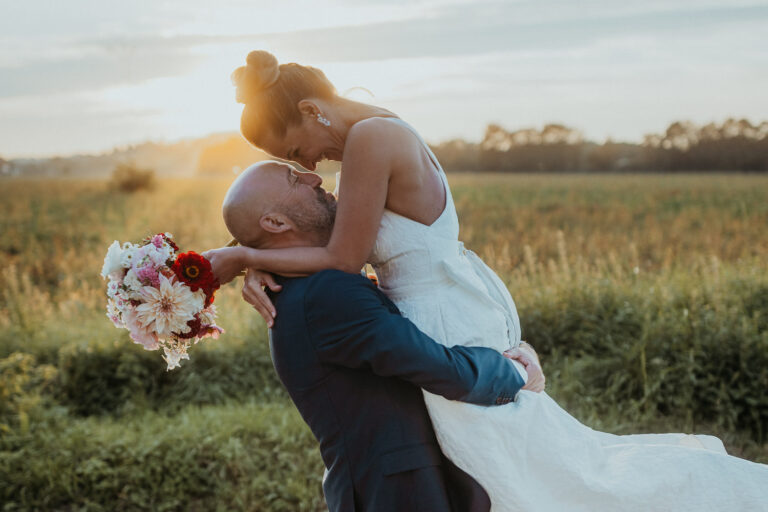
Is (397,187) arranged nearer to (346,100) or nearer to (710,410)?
(346,100)

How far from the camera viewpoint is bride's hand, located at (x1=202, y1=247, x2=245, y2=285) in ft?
7.45

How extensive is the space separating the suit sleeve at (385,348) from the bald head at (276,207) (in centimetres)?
26

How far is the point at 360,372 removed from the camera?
2.15 m

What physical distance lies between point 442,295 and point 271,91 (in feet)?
2.95

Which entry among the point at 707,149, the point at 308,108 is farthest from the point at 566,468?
the point at 707,149

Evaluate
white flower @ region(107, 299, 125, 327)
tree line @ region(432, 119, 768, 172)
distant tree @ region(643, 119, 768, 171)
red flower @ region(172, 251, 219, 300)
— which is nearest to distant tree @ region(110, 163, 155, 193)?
tree line @ region(432, 119, 768, 172)

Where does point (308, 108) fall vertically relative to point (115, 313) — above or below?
above

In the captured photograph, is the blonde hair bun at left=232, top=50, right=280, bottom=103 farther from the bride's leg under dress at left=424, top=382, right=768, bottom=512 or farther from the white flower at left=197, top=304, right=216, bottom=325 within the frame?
the bride's leg under dress at left=424, top=382, right=768, bottom=512

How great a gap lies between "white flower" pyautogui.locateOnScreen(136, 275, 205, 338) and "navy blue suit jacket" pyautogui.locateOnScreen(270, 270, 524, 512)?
30 centimetres

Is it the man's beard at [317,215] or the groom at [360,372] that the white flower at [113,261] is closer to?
the groom at [360,372]

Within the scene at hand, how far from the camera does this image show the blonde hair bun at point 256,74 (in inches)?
91.1

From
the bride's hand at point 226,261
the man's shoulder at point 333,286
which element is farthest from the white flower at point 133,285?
the man's shoulder at point 333,286

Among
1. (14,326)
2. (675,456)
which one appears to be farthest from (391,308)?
(14,326)

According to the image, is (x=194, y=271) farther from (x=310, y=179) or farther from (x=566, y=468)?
(x=566, y=468)
